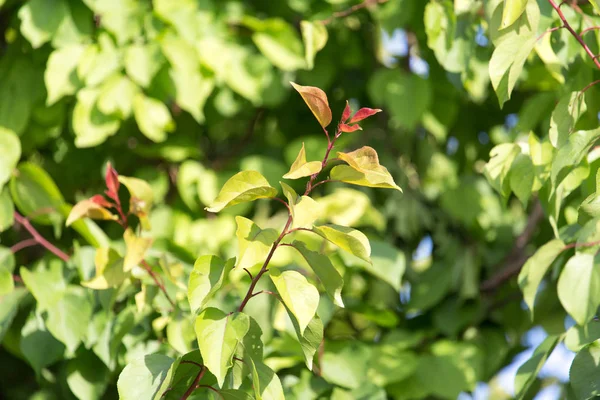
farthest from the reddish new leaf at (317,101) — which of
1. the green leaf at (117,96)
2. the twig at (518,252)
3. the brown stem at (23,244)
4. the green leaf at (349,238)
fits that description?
the twig at (518,252)

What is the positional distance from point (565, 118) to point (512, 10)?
16 centimetres

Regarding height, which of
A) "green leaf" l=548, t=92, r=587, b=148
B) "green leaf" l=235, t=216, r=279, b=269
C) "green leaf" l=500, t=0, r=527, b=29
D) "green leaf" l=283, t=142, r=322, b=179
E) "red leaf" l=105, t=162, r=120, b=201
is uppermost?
"green leaf" l=500, t=0, r=527, b=29

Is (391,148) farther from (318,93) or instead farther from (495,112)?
Result: (318,93)

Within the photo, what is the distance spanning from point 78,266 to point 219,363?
560 millimetres

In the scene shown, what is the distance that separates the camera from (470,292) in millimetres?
1757

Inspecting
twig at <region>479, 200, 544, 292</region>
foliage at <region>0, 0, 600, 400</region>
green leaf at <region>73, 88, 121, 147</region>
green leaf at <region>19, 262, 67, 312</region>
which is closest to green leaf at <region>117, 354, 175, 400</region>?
foliage at <region>0, 0, 600, 400</region>

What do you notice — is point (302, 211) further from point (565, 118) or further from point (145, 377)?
point (565, 118)

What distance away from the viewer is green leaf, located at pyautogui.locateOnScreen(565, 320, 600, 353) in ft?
3.27

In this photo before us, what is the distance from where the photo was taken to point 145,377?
2.94 feet

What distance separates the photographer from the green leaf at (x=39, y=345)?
128cm

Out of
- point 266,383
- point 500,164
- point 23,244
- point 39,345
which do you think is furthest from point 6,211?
point 500,164

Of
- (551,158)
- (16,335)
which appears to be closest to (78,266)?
(16,335)

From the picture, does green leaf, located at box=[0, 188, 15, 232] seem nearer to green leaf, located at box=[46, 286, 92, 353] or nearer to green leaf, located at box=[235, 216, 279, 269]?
green leaf, located at box=[46, 286, 92, 353]

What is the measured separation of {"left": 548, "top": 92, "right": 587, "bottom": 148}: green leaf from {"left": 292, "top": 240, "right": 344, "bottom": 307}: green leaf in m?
0.34
